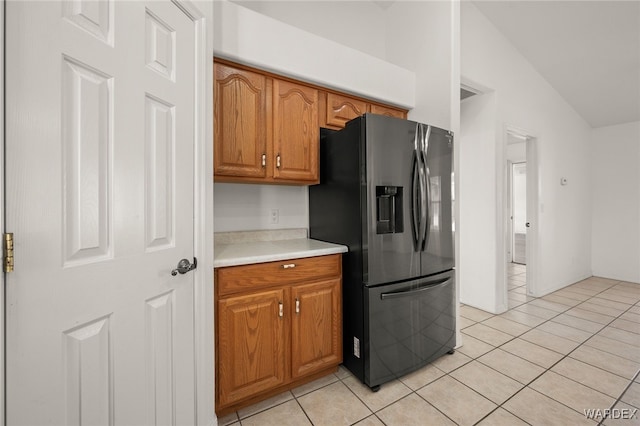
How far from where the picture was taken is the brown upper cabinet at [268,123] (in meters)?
1.70

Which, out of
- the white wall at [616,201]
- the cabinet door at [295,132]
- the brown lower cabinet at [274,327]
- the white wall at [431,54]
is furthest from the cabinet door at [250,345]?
the white wall at [616,201]

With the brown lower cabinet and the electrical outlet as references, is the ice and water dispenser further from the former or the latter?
the electrical outlet

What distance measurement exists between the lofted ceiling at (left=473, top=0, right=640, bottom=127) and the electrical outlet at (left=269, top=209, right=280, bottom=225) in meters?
2.92

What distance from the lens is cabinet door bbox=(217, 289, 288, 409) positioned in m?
1.45

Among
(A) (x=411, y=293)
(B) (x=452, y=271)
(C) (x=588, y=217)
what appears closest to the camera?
(A) (x=411, y=293)

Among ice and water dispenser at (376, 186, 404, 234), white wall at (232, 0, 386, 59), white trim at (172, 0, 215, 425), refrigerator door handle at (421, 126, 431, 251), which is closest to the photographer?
white trim at (172, 0, 215, 425)

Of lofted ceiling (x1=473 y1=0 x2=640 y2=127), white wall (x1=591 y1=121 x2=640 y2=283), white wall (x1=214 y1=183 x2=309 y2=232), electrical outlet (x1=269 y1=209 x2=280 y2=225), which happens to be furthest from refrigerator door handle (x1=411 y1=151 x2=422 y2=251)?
white wall (x1=591 y1=121 x2=640 y2=283)

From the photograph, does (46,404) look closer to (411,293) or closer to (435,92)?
(411,293)

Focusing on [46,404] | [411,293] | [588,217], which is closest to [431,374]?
[411,293]

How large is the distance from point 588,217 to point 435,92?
4.25m

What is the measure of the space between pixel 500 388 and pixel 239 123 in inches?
92.7

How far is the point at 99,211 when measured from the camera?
90 centimetres

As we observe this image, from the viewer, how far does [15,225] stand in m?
0.72

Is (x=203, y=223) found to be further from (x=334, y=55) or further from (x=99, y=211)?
(x=334, y=55)
